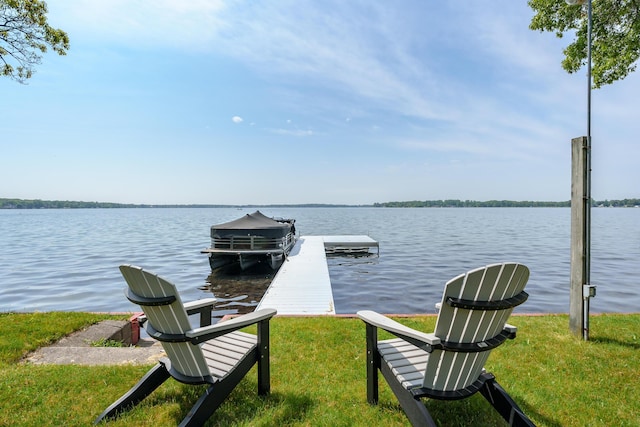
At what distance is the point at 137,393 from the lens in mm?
3113

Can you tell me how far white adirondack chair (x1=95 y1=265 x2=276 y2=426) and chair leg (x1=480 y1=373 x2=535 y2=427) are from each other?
76.5 inches

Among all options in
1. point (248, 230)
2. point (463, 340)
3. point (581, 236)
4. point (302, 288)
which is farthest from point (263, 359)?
point (248, 230)

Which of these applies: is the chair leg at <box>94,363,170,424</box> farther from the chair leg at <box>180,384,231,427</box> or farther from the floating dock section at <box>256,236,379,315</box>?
the floating dock section at <box>256,236,379,315</box>

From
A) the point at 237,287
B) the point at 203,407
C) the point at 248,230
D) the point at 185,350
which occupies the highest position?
the point at 185,350

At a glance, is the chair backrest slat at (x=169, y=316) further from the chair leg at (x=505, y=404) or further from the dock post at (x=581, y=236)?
the dock post at (x=581, y=236)

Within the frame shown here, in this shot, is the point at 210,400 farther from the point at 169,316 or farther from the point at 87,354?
the point at 87,354

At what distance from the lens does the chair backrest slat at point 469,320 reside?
7.63ft

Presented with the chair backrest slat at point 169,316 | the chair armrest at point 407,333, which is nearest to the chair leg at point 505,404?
the chair armrest at point 407,333

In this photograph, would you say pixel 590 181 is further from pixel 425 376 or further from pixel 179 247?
pixel 179 247

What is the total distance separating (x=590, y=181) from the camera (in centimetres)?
484

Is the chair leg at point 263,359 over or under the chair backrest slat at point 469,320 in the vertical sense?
under

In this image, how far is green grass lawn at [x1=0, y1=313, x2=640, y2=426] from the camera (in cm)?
301

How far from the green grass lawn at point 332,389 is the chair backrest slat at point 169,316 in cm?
60

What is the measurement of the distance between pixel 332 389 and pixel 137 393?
176 cm
